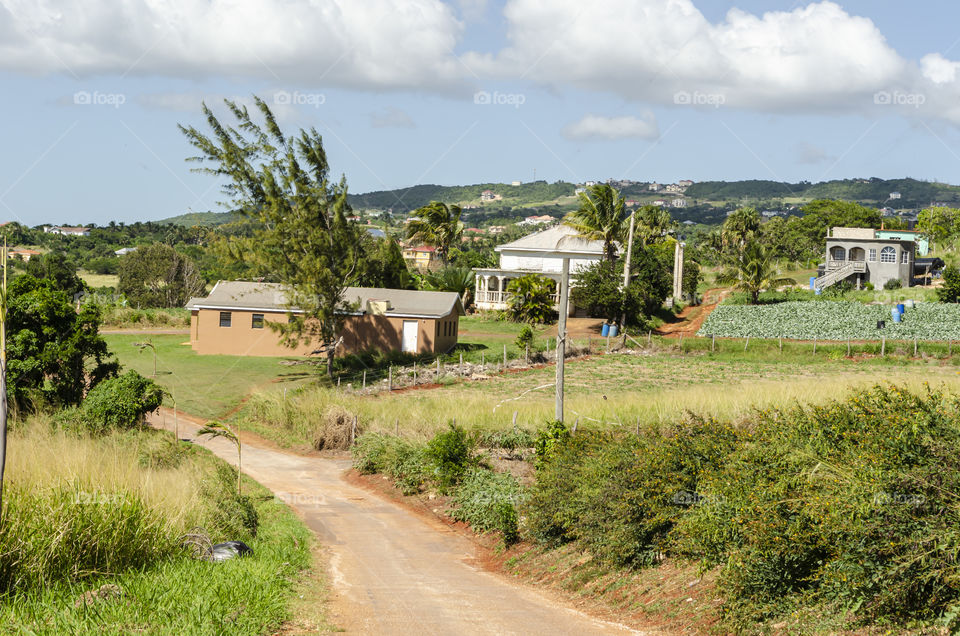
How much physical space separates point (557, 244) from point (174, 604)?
185ft

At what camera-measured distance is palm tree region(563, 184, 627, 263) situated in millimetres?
53094

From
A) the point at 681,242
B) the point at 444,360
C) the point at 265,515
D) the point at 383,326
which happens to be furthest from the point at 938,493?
the point at 681,242

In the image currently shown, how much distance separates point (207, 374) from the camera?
130ft

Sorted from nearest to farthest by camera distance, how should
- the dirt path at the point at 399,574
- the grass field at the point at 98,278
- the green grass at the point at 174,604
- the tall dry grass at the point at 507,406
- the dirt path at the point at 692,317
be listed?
the green grass at the point at 174,604
the dirt path at the point at 399,574
the tall dry grass at the point at 507,406
the dirt path at the point at 692,317
the grass field at the point at 98,278

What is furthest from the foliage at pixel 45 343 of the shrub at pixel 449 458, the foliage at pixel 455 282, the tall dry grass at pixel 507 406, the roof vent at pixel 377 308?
the foliage at pixel 455 282

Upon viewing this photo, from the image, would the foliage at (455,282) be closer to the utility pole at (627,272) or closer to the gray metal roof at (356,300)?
the utility pole at (627,272)

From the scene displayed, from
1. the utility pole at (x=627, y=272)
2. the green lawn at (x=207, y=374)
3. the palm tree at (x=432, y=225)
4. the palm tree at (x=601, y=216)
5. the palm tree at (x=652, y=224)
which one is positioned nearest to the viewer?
the green lawn at (x=207, y=374)

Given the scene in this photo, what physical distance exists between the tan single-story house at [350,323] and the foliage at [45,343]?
1687cm

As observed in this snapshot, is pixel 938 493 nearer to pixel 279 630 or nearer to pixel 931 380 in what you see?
pixel 279 630

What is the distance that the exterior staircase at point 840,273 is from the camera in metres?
67.1

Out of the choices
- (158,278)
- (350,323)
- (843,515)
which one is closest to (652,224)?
(158,278)

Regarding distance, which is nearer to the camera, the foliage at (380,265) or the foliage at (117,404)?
the foliage at (117,404)

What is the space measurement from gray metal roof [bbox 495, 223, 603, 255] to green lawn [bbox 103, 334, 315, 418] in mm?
24076

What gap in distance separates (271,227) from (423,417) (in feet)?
57.9
